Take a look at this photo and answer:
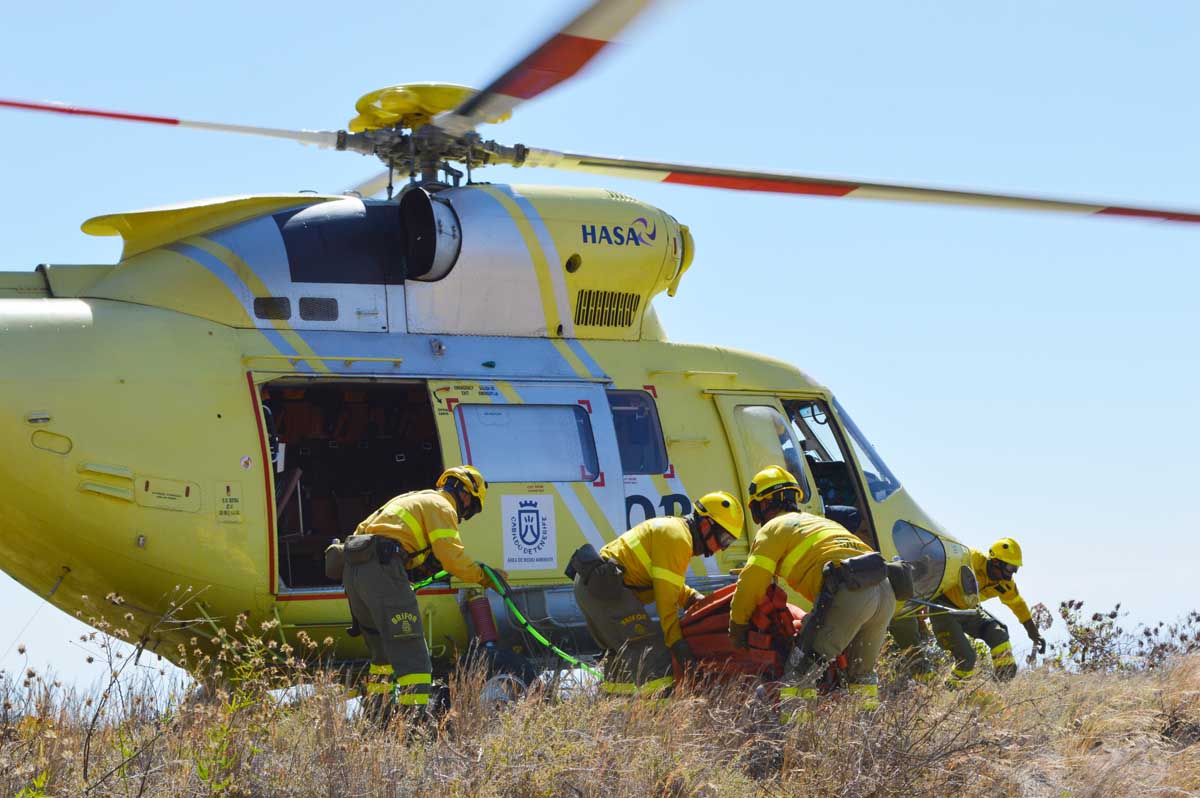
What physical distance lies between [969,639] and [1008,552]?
2.83 ft

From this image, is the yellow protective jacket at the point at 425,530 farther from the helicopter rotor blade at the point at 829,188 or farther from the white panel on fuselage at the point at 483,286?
the helicopter rotor blade at the point at 829,188

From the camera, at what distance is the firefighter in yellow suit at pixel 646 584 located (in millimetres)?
8922

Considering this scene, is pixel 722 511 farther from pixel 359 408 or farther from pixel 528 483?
pixel 359 408

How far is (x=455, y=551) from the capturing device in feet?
28.7

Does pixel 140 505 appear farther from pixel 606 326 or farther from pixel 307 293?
pixel 606 326

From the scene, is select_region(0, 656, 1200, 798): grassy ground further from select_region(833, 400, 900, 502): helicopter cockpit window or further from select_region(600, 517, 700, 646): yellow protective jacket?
select_region(833, 400, 900, 502): helicopter cockpit window

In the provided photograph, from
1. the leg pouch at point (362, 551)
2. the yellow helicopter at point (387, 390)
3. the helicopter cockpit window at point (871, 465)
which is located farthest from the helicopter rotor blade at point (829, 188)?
the leg pouch at point (362, 551)

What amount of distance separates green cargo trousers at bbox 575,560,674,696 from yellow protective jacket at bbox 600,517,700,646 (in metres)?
0.10

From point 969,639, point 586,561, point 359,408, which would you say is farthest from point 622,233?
point 969,639

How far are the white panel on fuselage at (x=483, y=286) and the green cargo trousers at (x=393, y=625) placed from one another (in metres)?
2.36

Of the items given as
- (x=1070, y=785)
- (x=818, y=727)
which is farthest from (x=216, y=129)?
(x=1070, y=785)

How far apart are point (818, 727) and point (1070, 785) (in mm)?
1679

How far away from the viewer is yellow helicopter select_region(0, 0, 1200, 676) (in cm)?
893

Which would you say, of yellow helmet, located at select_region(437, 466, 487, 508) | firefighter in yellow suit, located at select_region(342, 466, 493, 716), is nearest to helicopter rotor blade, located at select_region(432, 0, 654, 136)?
yellow helmet, located at select_region(437, 466, 487, 508)
